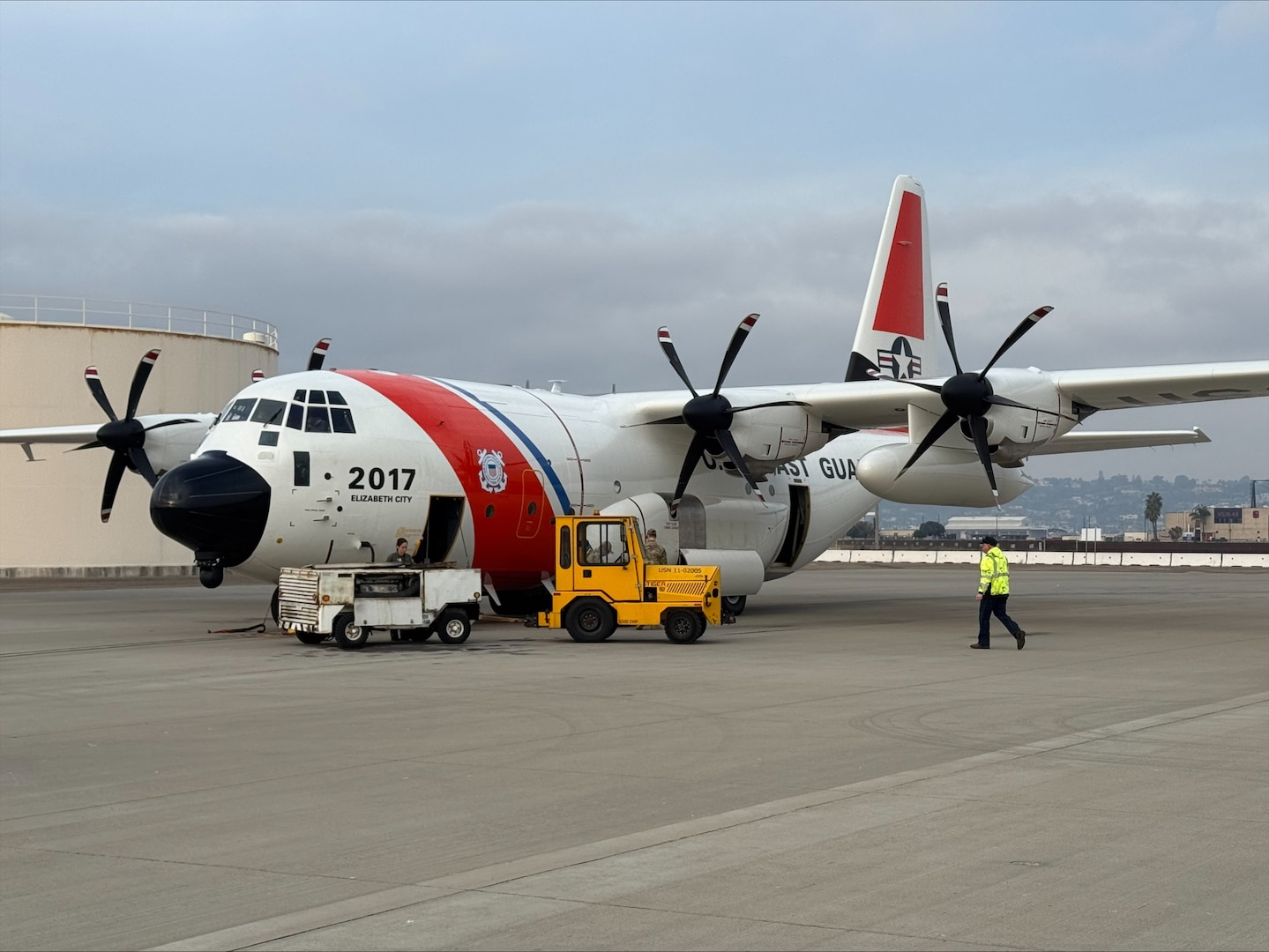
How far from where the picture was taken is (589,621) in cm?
2136

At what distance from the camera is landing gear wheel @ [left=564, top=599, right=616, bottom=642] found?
21266 mm

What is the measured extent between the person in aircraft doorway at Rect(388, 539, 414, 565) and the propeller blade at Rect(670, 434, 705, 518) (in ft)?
21.2

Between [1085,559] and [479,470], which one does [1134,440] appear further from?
[1085,559]

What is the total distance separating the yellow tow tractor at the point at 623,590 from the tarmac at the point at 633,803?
8.93ft

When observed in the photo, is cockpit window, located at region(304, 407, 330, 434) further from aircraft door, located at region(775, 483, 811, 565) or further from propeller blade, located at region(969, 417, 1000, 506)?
aircraft door, located at region(775, 483, 811, 565)

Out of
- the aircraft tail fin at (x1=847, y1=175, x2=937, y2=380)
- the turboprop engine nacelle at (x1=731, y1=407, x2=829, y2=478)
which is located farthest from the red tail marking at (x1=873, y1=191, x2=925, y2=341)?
the turboprop engine nacelle at (x1=731, y1=407, x2=829, y2=478)

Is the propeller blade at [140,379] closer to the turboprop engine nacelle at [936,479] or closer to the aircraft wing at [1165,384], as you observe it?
the turboprop engine nacelle at [936,479]

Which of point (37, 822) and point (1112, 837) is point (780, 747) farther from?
point (37, 822)

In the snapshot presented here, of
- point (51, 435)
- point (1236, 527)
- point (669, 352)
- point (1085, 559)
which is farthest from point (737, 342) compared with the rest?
point (1236, 527)

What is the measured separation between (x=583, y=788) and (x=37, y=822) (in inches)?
131

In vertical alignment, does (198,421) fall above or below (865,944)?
above

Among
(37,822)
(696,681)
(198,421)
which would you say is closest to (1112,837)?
(37,822)

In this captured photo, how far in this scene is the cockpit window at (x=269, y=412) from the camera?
21.6 metres

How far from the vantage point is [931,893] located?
638cm
